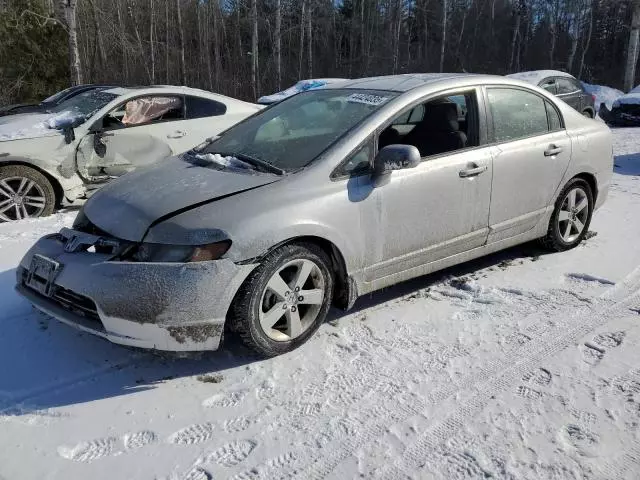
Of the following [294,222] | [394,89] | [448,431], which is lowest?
[448,431]

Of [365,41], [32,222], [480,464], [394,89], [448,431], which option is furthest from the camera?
[365,41]

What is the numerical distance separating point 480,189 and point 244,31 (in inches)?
1486

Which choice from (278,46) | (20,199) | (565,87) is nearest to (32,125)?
(20,199)

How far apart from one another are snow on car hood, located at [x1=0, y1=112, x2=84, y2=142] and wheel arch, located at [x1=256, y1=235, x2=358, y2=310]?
433cm

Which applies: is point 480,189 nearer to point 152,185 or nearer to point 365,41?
point 152,185

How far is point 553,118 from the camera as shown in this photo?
478 cm

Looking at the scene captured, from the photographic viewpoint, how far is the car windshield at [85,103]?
674 cm

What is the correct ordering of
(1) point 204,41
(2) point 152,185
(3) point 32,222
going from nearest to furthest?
(2) point 152,185 < (3) point 32,222 < (1) point 204,41

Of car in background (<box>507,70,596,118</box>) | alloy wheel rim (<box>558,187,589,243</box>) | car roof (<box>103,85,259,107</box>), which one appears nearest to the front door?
alloy wheel rim (<box>558,187,589,243</box>)

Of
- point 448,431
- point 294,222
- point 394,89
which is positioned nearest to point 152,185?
point 294,222

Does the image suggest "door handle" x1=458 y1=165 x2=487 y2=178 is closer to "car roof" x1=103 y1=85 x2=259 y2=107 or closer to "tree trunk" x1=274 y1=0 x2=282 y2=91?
"car roof" x1=103 y1=85 x2=259 y2=107

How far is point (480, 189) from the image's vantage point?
161 inches

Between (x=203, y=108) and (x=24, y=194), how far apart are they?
7.92ft

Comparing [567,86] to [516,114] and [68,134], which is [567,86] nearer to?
[516,114]
